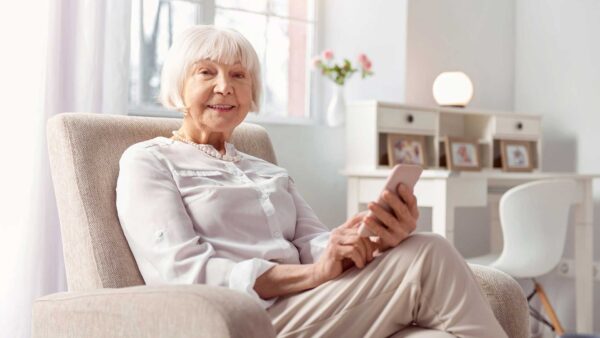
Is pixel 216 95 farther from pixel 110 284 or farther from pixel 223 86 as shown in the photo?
pixel 110 284

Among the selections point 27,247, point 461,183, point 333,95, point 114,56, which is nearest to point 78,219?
point 27,247

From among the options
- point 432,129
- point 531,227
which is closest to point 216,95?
point 531,227

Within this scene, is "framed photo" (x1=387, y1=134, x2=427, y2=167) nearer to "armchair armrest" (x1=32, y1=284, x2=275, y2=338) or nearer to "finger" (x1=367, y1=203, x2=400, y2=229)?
"finger" (x1=367, y1=203, x2=400, y2=229)

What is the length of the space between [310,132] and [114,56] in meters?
1.11

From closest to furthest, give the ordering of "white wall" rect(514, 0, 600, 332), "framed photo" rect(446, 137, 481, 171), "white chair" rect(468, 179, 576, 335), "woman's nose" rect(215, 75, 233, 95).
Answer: "woman's nose" rect(215, 75, 233, 95) → "white chair" rect(468, 179, 576, 335) → "framed photo" rect(446, 137, 481, 171) → "white wall" rect(514, 0, 600, 332)

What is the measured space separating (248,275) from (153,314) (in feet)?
0.95

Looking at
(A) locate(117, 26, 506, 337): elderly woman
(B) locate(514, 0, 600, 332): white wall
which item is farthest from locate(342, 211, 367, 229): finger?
(B) locate(514, 0, 600, 332): white wall

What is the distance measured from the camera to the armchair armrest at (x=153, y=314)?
1328 mm

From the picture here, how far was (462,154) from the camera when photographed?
3893 millimetres

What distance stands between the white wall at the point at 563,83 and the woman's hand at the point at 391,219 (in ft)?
9.03

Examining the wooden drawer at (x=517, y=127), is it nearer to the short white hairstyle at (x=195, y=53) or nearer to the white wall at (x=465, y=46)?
the white wall at (x=465, y=46)

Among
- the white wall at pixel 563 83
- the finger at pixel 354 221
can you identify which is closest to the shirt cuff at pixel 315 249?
the finger at pixel 354 221

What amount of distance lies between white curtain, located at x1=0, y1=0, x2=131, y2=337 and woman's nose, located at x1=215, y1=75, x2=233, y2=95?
2.85ft

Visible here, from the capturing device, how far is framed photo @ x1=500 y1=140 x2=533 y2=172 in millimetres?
4016
